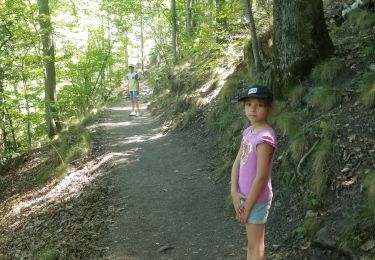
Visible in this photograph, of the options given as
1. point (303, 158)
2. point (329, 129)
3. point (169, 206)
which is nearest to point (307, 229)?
point (303, 158)

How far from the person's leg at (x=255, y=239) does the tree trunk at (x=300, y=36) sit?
459cm

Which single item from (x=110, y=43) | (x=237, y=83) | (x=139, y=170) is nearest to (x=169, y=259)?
(x=139, y=170)

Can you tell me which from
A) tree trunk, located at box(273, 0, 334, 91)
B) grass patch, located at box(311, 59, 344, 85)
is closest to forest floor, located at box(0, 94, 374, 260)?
grass patch, located at box(311, 59, 344, 85)

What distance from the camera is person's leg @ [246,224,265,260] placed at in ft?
10.5

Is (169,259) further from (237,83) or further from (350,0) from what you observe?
(350,0)

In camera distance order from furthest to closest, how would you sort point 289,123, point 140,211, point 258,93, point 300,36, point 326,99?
point 300,36
point 140,211
point 289,123
point 326,99
point 258,93

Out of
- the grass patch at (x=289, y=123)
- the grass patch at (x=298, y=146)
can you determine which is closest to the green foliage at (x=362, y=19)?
the grass patch at (x=289, y=123)

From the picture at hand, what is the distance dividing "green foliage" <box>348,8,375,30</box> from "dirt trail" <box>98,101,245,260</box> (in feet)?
13.7

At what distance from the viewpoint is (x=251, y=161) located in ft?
10.2

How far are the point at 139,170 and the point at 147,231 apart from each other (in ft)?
9.89

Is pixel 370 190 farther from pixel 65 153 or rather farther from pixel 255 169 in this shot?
pixel 65 153

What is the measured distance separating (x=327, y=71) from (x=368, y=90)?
4.28 ft

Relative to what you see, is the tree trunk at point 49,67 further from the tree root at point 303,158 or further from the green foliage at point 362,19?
the tree root at point 303,158

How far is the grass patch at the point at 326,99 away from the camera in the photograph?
6.00m
